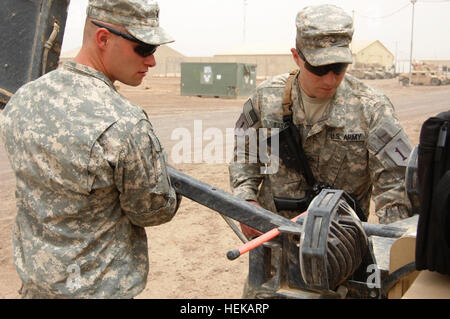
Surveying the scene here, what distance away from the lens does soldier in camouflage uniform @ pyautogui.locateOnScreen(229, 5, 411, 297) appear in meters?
2.77

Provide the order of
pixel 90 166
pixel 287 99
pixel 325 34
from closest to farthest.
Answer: pixel 90 166 → pixel 325 34 → pixel 287 99

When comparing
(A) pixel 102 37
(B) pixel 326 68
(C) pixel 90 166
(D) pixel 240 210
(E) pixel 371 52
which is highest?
(E) pixel 371 52

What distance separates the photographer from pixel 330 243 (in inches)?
67.4

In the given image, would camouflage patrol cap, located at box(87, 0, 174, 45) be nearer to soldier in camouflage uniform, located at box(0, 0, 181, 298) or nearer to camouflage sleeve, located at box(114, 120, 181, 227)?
soldier in camouflage uniform, located at box(0, 0, 181, 298)

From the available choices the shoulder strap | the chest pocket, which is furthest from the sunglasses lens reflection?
the chest pocket

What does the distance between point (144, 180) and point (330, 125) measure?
4.31ft

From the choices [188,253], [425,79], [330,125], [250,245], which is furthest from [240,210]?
[425,79]

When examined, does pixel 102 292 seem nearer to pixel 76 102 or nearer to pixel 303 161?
pixel 76 102

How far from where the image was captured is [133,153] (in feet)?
6.50

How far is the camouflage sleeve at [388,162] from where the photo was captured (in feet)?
8.85

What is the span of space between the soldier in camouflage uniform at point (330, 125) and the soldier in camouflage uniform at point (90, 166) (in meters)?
0.86

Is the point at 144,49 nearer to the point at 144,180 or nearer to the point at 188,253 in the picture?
the point at 144,180

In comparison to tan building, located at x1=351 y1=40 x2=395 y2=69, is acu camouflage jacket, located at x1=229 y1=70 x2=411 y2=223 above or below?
below

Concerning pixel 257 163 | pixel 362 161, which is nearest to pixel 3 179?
pixel 257 163
